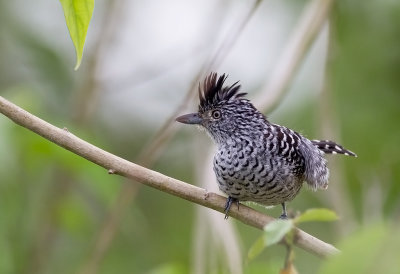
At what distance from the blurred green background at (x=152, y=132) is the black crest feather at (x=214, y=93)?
286 millimetres

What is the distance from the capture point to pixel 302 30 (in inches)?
170

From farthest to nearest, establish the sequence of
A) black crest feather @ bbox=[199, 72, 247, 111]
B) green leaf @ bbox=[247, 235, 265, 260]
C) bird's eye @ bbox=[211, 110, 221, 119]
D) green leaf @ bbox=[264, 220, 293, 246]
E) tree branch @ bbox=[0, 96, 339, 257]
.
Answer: bird's eye @ bbox=[211, 110, 221, 119]
black crest feather @ bbox=[199, 72, 247, 111]
tree branch @ bbox=[0, 96, 339, 257]
green leaf @ bbox=[247, 235, 265, 260]
green leaf @ bbox=[264, 220, 293, 246]

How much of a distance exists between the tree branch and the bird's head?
1112 mm

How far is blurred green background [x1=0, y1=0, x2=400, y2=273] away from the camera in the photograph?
12.1 feet

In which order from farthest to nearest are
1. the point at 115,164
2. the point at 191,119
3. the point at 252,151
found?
the point at 191,119 < the point at 252,151 < the point at 115,164

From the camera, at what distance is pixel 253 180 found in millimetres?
3348

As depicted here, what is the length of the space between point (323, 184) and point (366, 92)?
2.54 meters

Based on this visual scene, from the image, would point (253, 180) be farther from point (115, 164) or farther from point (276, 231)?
point (276, 231)

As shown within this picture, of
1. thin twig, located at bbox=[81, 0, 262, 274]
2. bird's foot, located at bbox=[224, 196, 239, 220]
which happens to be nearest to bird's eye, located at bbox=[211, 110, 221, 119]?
thin twig, located at bbox=[81, 0, 262, 274]

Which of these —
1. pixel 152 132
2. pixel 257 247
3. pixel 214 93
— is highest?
pixel 257 247

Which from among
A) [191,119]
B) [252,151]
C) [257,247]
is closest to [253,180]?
[252,151]

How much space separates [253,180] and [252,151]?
192mm

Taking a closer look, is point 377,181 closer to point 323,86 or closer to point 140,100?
point 323,86

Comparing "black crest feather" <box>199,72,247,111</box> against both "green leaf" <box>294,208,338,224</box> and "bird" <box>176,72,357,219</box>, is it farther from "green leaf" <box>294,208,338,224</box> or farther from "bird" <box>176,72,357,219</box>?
"green leaf" <box>294,208,338,224</box>
